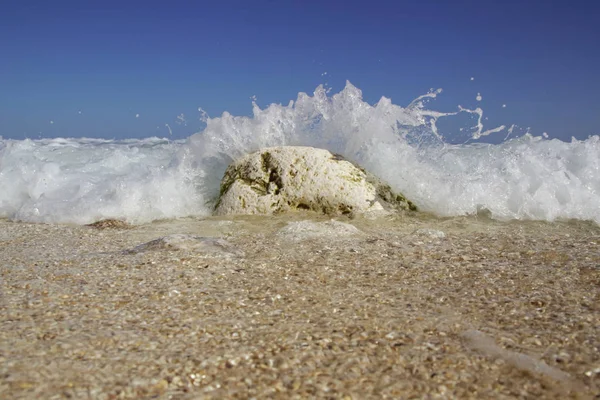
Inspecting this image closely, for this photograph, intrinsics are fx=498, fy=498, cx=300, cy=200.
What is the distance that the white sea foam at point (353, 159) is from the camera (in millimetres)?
6516

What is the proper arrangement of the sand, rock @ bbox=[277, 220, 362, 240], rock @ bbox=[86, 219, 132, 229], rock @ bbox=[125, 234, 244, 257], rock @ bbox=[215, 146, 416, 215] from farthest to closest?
1. rock @ bbox=[215, 146, 416, 215]
2. rock @ bbox=[86, 219, 132, 229]
3. rock @ bbox=[277, 220, 362, 240]
4. rock @ bbox=[125, 234, 244, 257]
5. the sand

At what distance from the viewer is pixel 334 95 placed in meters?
7.56

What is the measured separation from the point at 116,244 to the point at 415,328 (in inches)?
124

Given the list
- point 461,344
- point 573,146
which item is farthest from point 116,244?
point 573,146

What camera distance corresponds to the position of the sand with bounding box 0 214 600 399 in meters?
1.80

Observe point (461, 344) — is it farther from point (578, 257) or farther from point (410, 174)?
point (410, 174)

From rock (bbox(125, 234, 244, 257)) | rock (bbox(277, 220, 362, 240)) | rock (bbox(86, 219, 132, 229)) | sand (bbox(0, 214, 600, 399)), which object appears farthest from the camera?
rock (bbox(86, 219, 132, 229))

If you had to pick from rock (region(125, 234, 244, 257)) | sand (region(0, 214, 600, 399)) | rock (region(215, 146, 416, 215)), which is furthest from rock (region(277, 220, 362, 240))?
rock (region(215, 146, 416, 215))

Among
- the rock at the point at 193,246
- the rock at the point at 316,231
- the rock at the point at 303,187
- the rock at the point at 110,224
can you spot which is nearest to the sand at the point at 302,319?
the rock at the point at 193,246

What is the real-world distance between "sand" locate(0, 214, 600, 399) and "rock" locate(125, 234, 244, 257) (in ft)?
0.06

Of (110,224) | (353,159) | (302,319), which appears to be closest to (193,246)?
(302,319)

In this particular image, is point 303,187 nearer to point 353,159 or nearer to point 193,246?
point 353,159

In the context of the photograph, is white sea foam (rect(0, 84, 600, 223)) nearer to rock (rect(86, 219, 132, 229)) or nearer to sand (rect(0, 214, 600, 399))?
rock (rect(86, 219, 132, 229))

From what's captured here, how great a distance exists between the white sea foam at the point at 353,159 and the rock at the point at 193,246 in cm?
258
